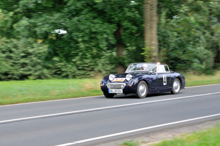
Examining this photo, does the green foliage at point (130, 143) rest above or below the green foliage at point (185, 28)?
below

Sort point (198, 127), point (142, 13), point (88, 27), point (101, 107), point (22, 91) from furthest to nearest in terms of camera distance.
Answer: point (142, 13), point (88, 27), point (22, 91), point (101, 107), point (198, 127)

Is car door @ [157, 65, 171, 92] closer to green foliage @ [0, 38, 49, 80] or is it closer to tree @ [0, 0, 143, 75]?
tree @ [0, 0, 143, 75]

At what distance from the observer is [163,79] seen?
540 inches

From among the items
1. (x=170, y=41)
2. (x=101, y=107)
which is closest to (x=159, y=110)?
(x=101, y=107)

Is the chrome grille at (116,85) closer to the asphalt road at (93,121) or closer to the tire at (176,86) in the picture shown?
the asphalt road at (93,121)

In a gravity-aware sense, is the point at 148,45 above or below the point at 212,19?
below

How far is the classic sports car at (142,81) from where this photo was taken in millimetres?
12398

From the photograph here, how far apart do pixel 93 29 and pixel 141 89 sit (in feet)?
21.0

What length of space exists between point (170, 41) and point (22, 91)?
9962 millimetres

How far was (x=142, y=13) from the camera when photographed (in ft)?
66.1

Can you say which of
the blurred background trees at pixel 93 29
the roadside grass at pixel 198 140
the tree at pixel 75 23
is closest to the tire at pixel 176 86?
the blurred background trees at pixel 93 29

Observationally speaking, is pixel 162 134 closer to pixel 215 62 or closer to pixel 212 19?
pixel 212 19

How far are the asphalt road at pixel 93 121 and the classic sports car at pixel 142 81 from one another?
47.2 inches

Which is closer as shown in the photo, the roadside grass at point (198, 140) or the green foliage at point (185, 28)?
the roadside grass at point (198, 140)
